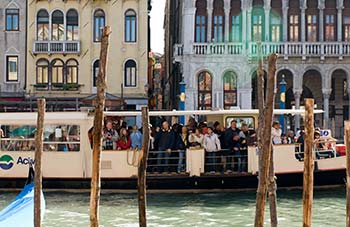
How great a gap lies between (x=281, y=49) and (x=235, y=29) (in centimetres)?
192

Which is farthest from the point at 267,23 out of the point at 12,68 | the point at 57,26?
the point at 12,68

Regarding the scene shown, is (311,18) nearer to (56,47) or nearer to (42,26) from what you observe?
(56,47)

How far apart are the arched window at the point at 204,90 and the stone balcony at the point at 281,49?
3.15 ft

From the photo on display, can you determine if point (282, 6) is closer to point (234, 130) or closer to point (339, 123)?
point (339, 123)

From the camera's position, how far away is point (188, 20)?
2489 cm

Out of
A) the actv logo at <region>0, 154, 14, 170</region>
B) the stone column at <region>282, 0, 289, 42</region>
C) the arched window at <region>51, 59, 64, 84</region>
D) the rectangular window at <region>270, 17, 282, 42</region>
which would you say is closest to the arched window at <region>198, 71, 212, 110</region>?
the rectangular window at <region>270, 17, 282, 42</region>

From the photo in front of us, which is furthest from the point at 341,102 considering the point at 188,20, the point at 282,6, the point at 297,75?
the point at 188,20

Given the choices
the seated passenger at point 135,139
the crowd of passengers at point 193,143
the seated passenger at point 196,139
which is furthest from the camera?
the seated passenger at point 135,139

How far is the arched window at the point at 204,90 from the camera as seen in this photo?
2519cm

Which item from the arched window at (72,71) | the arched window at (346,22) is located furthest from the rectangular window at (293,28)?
the arched window at (72,71)

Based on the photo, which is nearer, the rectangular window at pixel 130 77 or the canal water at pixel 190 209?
the canal water at pixel 190 209

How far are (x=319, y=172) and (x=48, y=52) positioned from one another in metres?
13.1

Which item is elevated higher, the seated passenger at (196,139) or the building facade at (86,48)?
the building facade at (86,48)

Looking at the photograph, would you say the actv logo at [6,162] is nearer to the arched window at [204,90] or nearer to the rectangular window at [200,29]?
the arched window at [204,90]
